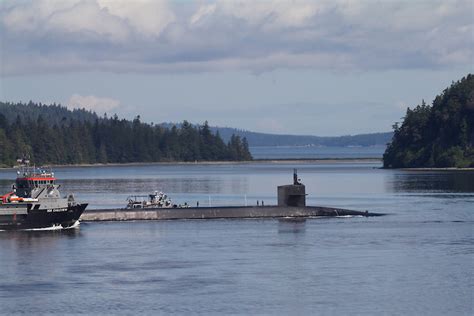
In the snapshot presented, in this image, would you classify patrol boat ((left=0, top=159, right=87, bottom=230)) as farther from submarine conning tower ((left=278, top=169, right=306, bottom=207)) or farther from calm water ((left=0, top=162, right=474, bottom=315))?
submarine conning tower ((left=278, top=169, right=306, bottom=207))

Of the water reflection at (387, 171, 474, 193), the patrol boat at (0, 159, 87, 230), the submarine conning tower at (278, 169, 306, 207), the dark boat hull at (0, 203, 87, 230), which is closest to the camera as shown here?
the patrol boat at (0, 159, 87, 230)

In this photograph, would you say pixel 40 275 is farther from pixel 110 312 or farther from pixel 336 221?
pixel 336 221

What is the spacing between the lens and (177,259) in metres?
71.9

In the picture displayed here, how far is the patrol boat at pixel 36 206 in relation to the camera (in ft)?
289

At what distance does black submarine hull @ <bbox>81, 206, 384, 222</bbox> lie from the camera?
326 ft

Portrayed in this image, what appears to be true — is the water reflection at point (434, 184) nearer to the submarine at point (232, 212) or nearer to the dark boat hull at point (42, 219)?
the submarine at point (232, 212)

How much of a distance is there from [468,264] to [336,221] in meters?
32.0

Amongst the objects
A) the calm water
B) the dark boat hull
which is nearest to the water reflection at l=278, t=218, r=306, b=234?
the calm water

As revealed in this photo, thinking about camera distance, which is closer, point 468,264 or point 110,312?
point 110,312

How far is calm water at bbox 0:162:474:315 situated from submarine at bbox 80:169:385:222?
2.06 m

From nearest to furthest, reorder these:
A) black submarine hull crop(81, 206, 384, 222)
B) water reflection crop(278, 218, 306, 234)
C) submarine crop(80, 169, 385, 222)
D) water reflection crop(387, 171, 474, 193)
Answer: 1. water reflection crop(278, 218, 306, 234)
2. black submarine hull crop(81, 206, 384, 222)
3. submarine crop(80, 169, 385, 222)
4. water reflection crop(387, 171, 474, 193)

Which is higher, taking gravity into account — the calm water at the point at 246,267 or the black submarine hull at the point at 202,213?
the black submarine hull at the point at 202,213

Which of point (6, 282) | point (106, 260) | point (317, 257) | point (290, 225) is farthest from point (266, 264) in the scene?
point (290, 225)

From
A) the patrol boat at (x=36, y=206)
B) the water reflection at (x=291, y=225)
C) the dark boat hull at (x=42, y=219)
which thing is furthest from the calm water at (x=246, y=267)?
the patrol boat at (x=36, y=206)
